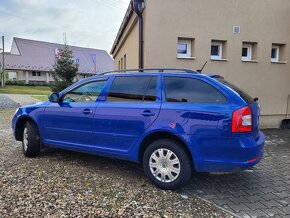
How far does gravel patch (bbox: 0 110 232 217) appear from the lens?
11.2 ft

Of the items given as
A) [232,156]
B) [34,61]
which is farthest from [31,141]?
[34,61]

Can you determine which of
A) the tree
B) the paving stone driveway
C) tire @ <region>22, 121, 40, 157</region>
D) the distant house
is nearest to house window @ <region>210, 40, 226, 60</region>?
the paving stone driveway

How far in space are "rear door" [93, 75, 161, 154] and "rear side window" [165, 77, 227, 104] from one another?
199mm

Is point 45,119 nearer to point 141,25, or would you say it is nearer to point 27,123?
point 27,123

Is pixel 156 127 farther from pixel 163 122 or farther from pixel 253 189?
pixel 253 189

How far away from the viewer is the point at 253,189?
165 inches

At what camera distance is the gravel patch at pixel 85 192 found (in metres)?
3.41

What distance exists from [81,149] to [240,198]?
2616 millimetres

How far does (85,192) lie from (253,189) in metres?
2.42

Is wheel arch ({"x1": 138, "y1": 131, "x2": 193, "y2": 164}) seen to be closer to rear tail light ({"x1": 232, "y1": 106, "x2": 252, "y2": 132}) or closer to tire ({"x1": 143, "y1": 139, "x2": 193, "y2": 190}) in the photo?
tire ({"x1": 143, "y1": 139, "x2": 193, "y2": 190})

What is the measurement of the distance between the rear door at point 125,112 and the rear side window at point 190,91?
0.65 ft

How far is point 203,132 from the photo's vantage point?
372 cm

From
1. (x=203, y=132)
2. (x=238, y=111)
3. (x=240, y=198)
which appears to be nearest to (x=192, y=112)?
(x=203, y=132)

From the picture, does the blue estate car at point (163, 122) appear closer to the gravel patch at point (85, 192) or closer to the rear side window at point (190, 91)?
the rear side window at point (190, 91)
